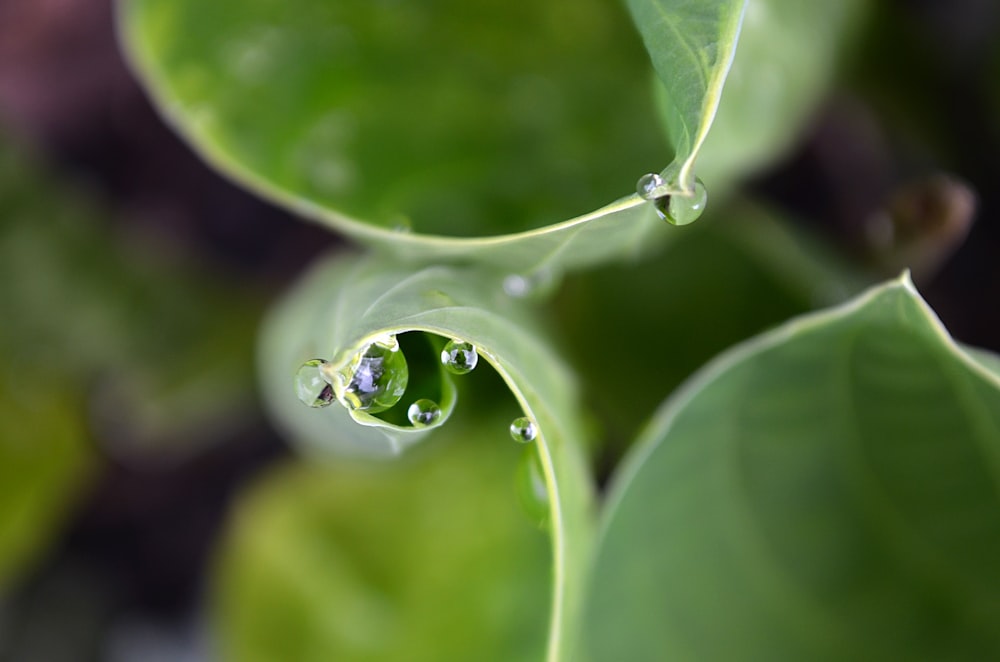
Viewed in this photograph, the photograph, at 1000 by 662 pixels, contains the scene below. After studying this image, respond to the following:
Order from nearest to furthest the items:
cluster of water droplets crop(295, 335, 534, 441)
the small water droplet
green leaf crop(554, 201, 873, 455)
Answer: cluster of water droplets crop(295, 335, 534, 441) < the small water droplet < green leaf crop(554, 201, 873, 455)

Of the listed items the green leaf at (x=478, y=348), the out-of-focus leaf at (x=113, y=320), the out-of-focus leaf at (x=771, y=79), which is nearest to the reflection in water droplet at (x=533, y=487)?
the green leaf at (x=478, y=348)

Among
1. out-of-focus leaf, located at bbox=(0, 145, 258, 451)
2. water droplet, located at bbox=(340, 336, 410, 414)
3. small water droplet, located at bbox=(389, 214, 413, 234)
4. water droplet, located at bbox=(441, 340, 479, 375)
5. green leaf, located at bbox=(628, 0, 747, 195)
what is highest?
green leaf, located at bbox=(628, 0, 747, 195)

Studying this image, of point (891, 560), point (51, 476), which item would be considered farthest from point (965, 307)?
point (51, 476)

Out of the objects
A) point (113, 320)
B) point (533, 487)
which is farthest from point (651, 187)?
point (113, 320)

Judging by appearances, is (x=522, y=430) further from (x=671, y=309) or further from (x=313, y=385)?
(x=671, y=309)

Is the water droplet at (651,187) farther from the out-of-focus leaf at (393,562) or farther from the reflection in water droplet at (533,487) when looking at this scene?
the out-of-focus leaf at (393,562)

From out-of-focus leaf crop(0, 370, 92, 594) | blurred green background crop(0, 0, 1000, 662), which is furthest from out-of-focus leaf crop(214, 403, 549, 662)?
out-of-focus leaf crop(0, 370, 92, 594)

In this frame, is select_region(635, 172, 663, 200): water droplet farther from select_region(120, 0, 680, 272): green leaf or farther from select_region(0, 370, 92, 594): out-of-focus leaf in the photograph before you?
select_region(0, 370, 92, 594): out-of-focus leaf
